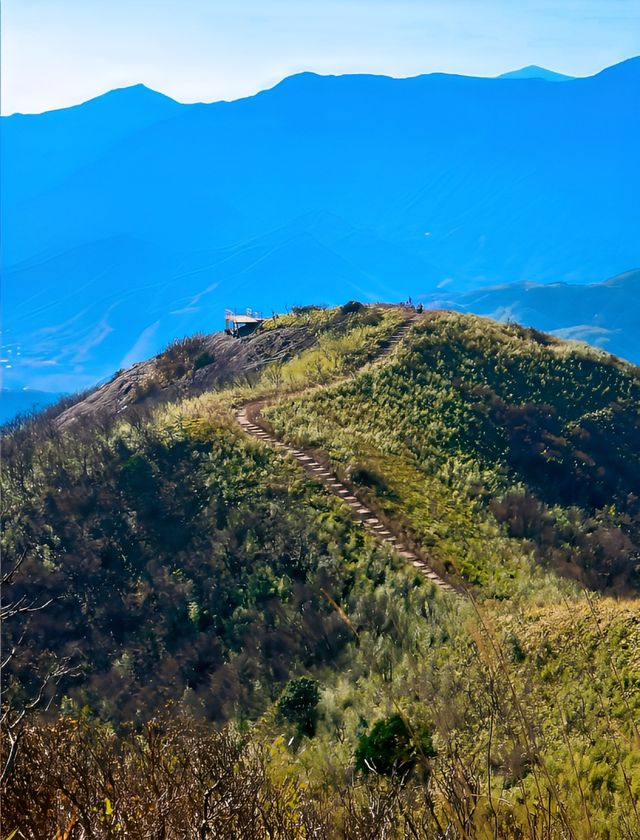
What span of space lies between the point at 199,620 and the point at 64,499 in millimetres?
8762

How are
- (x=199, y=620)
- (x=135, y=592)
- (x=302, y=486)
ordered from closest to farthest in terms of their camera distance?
(x=199, y=620), (x=135, y=592), (x=302, y=486)

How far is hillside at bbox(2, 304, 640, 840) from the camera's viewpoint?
561 cm

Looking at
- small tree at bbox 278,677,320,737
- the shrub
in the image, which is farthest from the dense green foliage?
the shrub

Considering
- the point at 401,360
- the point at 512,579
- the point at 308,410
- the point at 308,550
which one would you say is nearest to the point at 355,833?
the point at 512,579

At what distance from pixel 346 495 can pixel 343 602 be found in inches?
225

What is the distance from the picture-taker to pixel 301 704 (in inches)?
548

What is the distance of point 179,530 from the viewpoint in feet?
75.6

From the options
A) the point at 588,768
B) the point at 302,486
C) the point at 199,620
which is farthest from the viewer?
the point at 302,486

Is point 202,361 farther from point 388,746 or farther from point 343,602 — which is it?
point 388,746

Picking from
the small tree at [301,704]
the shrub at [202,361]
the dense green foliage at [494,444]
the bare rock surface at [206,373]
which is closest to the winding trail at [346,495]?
the dense green foliage at [494,444]

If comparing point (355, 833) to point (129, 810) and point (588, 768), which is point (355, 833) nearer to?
point (129, 810)

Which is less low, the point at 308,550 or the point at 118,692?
the point at 308,550

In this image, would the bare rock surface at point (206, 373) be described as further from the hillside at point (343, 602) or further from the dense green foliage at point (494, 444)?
the dense green foliage at point (494, 444)

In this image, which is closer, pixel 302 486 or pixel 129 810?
pixel 129 810
